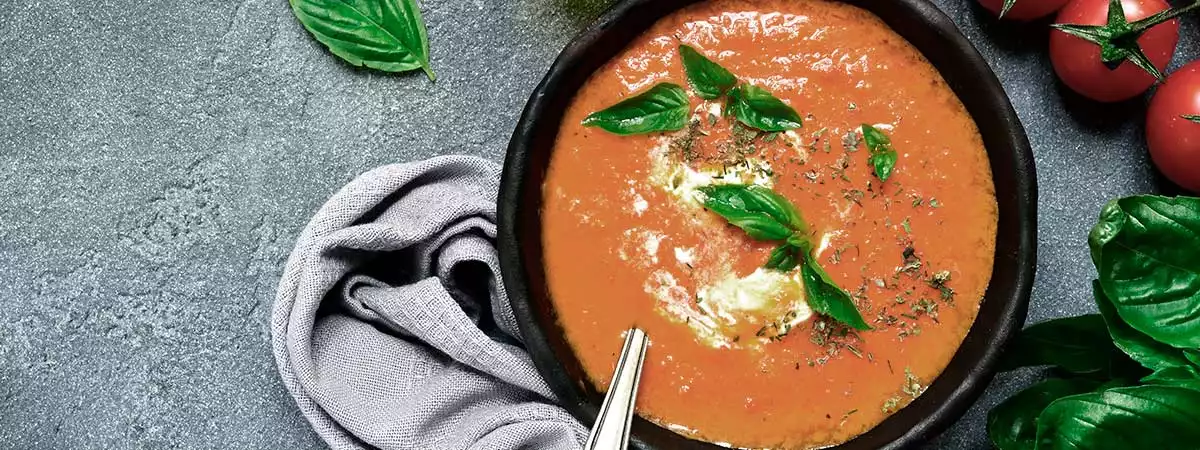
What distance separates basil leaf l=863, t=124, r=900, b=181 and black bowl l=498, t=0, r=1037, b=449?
215 mm

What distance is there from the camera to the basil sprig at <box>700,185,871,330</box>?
80.7 inches

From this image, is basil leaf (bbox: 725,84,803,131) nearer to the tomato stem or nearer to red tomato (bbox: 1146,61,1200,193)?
the tomato stem

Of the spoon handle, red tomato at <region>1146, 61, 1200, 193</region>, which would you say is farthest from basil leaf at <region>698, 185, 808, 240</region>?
red tomato at <region>1146, 61, 1200, 193</region>

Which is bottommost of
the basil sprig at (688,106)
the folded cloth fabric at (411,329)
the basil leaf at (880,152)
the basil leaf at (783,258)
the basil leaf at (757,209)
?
the folded cloth fabric at (411,329)

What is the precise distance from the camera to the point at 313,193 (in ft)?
8.30

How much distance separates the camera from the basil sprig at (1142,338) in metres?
1.80

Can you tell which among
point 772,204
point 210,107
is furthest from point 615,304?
point 210,107

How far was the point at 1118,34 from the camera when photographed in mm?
2141

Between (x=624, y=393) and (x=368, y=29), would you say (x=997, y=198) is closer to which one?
(x=624, y=393)

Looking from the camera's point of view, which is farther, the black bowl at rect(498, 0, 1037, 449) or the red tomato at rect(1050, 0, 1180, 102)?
the red tomato at rect(1050, 0, 1180, 102)

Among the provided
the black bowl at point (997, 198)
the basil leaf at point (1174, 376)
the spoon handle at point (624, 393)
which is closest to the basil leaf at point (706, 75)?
the black bowl at point (997, 198)

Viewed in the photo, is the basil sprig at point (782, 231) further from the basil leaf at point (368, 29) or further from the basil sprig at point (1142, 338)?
the basil leaf at point (368, 29)

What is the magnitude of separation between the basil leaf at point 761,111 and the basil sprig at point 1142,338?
22.5 inches

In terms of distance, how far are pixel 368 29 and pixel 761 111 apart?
3.11 feet
